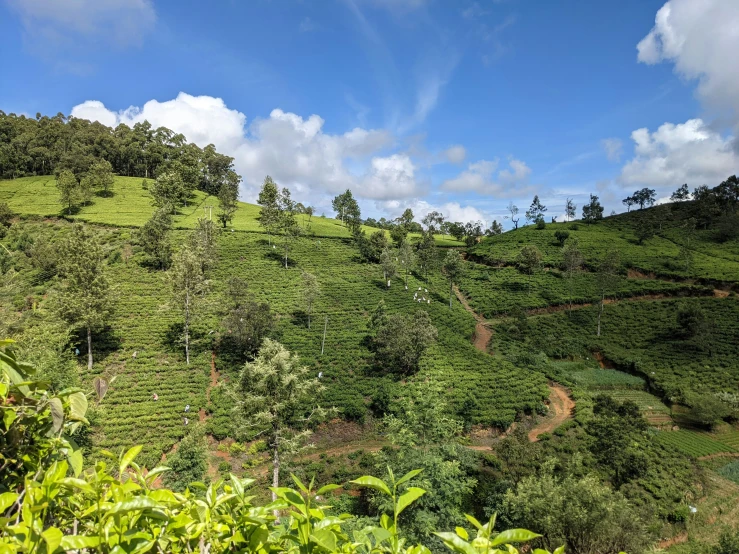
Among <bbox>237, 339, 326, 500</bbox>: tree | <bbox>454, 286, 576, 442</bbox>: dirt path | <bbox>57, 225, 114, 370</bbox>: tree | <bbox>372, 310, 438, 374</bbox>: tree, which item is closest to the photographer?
<bbox>237, 339, 326, 500</bbox>: tree

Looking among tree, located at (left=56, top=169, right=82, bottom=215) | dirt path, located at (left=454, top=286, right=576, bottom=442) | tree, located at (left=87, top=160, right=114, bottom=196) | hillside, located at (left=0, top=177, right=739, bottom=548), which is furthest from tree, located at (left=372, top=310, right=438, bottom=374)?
tree, located at (left=87, top=160, right=114, bottom=196)

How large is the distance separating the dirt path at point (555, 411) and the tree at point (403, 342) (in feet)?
30.4

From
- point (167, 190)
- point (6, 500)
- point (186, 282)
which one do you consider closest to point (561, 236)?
point (186, 282)

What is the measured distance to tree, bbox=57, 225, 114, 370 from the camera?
24.3 metres

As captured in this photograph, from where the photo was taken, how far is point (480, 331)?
42.6m

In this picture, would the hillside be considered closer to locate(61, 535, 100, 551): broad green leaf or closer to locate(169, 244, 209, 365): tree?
locate(169, 244, 209, 365): tree

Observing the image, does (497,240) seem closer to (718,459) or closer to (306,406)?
(718,459)

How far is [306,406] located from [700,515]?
21.4 m

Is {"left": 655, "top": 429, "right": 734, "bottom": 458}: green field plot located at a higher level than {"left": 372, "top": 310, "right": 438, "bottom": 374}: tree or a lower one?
lower

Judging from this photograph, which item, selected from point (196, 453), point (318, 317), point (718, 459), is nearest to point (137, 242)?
point (318, 317)

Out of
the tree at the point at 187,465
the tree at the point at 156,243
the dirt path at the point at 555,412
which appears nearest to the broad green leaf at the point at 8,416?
the tree at the point at 187,465

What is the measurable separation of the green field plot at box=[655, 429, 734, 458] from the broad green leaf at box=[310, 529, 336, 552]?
3098 cm

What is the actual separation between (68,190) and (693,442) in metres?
81.5

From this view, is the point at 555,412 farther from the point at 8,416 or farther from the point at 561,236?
the point at 561,236
